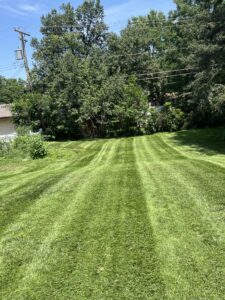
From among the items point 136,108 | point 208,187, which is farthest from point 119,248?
point 136,108

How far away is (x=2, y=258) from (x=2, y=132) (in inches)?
1049

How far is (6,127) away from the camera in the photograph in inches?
1147

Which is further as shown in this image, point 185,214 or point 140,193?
point 140,193

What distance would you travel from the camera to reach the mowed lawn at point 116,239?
10.8ft

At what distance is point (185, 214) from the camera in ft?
16.4

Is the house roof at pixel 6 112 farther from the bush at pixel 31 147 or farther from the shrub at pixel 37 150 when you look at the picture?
the shrub at pixel 37 150

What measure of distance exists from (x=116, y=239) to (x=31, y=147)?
10.9 m

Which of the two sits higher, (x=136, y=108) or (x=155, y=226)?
(x=136, y=108)

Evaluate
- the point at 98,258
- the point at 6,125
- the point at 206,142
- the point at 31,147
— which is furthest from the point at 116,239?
the point at 6,125

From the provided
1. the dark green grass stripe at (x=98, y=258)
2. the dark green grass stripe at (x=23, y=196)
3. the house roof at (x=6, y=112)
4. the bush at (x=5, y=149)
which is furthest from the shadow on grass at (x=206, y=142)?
the house roof at (x=6, y=112)

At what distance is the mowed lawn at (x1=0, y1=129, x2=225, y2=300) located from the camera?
10.8 ft

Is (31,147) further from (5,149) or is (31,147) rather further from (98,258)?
(98,258)

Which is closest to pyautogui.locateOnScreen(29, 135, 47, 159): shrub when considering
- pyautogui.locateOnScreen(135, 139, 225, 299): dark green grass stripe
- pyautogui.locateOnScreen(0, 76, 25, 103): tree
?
pyautogui.locateOnScreen(135, 139, 225, 299): dark green grass stripe

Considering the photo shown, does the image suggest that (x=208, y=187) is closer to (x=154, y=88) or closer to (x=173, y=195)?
(x=173, y=195)
